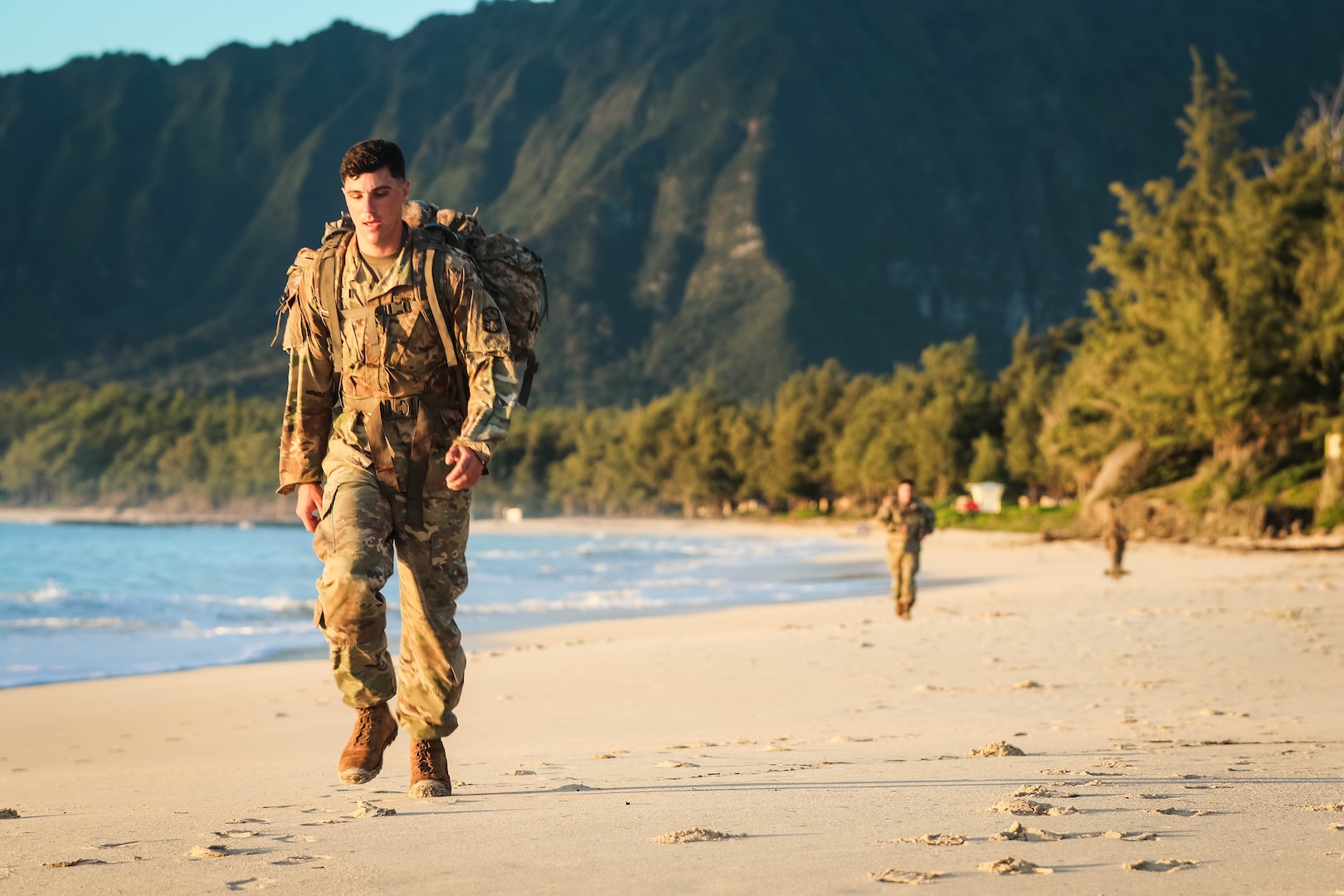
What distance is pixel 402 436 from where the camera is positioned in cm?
474

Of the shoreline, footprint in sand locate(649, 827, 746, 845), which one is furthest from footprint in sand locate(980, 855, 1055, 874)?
the shoreline

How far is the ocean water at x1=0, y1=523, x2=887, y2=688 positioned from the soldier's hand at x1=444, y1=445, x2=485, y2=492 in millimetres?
9804

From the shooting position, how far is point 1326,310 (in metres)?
41.8

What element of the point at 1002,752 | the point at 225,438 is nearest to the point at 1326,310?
the point at 1002,752

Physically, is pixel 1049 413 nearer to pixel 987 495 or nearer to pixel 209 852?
pixel 987 495

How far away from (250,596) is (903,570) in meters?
16.0

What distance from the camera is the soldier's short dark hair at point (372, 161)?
4.72 metres

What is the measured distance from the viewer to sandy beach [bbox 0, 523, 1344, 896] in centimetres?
347

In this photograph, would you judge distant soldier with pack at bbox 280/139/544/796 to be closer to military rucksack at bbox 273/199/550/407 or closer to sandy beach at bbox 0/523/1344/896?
military rucksack at bbox 273/199/550/407

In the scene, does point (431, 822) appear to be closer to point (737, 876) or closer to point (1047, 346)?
point (737, 876)

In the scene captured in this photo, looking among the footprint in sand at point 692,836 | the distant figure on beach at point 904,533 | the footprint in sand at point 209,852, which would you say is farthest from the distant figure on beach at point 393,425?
the distant figure on beach at point 904,533

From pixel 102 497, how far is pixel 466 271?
179m

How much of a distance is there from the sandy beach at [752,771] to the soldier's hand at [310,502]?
1.01m

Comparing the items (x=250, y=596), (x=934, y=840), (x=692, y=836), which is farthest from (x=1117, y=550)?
(x=692, y=836)
